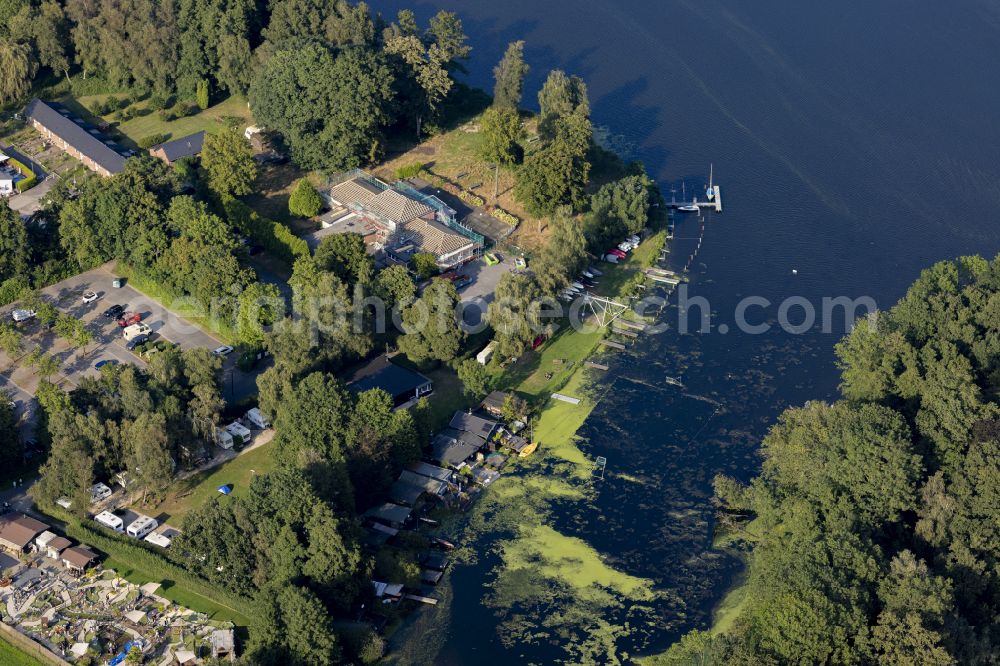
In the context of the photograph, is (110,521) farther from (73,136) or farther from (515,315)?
(73,136)

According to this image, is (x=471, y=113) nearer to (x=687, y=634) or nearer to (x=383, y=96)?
(x=383, y=96)

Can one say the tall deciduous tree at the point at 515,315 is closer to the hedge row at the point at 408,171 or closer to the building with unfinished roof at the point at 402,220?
the building with unfinished roof at the point at 402,220

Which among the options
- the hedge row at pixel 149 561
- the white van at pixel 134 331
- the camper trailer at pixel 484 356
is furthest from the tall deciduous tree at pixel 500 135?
the hedge row at pixel 149 561

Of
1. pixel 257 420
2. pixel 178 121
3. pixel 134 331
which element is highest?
pixel 178 121

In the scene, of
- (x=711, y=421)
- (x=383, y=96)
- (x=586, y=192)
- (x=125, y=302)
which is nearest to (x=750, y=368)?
(x=711, y=421)

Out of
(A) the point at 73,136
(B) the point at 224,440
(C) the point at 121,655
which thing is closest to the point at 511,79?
(A) the point at 73,136
